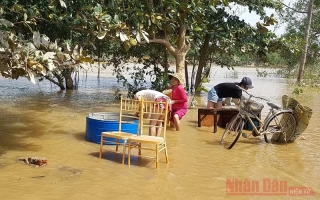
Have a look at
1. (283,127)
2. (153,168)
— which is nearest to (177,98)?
(283,127)

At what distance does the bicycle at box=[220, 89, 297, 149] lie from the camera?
6711 mm

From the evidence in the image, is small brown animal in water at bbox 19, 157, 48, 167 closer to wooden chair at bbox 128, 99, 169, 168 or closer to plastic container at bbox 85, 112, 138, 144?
wooden chair at bbox 128, 99, 169, 168

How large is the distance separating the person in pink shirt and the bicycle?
3.45ft

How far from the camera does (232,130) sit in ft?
23.2

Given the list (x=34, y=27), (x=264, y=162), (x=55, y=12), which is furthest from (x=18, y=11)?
(x=264, y=162)

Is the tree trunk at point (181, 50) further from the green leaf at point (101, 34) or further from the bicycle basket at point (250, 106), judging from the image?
the green leaf at point (101, 34)

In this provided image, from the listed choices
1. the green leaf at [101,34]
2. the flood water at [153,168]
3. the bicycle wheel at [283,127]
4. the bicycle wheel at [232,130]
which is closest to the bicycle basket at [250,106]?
the bicycle wheel at [232,130]

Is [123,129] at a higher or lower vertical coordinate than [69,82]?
lower

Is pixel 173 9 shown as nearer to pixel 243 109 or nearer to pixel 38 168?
pixel 243 109

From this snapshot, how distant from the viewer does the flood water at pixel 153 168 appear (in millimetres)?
4410

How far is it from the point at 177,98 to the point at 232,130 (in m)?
1.25

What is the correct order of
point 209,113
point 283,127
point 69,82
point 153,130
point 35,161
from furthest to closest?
point 69,82
point 209,113
point 283,127
point 153,130
point 35,161

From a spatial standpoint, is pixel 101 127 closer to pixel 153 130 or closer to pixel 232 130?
pixel 153 130

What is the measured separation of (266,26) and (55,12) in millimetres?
6830
